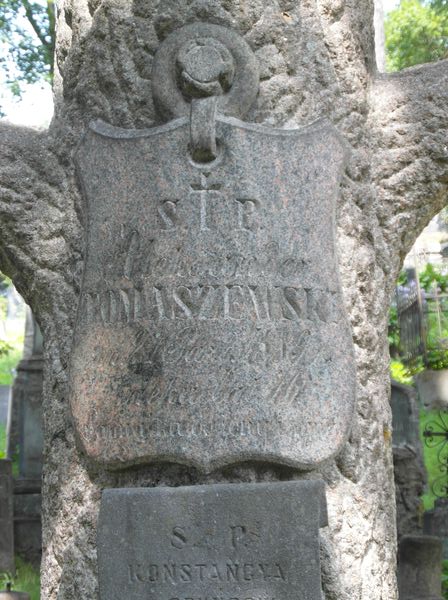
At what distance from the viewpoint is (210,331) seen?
263cm

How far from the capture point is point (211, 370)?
8.53ft

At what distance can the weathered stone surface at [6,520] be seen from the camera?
700 centimetres

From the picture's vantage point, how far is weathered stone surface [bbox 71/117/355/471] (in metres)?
2.58

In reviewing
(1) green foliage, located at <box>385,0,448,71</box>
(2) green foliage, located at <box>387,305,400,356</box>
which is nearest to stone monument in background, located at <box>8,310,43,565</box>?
(2) green foliage, located at <box>387,305,400,356</box>

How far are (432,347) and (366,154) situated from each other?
10230mm

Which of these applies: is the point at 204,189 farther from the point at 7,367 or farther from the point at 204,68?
the point at 7,367

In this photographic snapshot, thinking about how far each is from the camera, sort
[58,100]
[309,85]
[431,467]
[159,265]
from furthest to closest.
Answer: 1. [431,467]
2. [58,100]
3. [309,85]
4. [159,265]

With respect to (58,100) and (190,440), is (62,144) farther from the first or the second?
(190,440)

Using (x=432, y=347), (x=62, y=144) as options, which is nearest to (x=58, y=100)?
(x=62, y=144)

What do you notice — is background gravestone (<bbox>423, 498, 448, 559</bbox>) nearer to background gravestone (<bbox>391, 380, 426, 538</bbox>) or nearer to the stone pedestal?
background gravestone (<bbox>391, 380, 426, 538</bbox>)

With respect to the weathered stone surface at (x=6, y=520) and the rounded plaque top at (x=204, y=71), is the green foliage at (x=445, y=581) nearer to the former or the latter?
the weathered stone surface at (x=6, y=520)

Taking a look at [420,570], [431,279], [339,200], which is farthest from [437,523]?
[431,279]

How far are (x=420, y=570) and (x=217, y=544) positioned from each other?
135 inches

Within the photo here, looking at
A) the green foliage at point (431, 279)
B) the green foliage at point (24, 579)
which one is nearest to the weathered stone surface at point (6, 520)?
the green foliage at point (24, 579)
